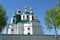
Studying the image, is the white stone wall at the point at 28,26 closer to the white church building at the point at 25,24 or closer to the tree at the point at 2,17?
the white church building at the point at 25,24

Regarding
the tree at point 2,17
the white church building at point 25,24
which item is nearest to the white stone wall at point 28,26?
the white church building at point 25,24

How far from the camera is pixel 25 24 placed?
55.1 m

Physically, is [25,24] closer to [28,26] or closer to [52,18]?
[28,26]

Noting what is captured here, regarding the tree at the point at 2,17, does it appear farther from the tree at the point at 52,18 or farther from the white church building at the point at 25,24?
the white church building at the point at 25,24

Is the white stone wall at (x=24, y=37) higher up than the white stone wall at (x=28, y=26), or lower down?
lower down

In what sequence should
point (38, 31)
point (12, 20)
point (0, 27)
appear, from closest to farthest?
1. point (0, 27)
2. point (38, 31)
3. point (12, 20)

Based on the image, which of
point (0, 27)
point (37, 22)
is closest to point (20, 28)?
point (37, 22)

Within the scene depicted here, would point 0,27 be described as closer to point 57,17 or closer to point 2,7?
point 2,7

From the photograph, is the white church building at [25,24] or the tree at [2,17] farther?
the white church building at [25,24]

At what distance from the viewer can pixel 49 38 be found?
24.3 metres

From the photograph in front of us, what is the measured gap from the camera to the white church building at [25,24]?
176 feet

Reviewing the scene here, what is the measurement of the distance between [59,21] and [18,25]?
1390 inches

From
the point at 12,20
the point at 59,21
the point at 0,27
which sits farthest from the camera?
the point at 12,20

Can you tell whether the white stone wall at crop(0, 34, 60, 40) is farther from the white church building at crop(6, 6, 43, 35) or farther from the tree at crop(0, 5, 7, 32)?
the white church building at crop(6, 6, 43, 35)
